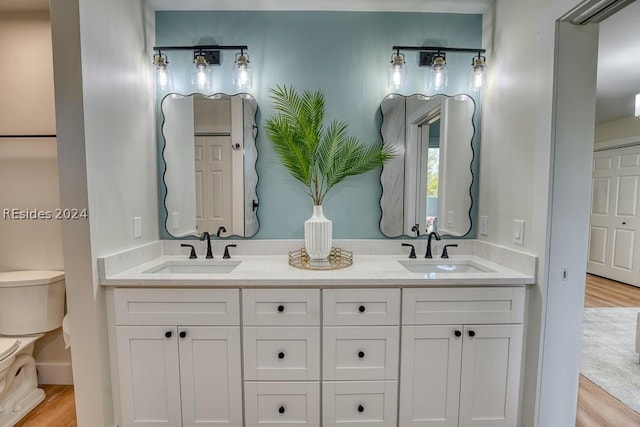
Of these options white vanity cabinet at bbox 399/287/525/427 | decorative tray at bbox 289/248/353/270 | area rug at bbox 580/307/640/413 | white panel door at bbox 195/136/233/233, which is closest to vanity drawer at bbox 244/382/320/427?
white vanity cabinet at bbox 399/287/525/427

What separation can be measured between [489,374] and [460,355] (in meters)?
0.19

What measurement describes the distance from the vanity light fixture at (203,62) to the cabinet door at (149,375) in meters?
1.50

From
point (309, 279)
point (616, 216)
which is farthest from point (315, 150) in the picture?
point (616, 216)

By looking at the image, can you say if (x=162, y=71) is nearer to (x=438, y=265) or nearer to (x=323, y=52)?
(x=323, y=52)

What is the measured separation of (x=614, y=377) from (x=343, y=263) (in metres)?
2.18

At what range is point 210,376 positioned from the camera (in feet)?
4.63

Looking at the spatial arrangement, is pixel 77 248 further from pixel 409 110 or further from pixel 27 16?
pixel 409 110

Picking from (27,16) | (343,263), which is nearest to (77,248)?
(343,263)

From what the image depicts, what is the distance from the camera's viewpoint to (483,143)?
1.84 metres

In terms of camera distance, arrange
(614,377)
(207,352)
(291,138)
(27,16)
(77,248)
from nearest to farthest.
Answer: (77,248), (207,352), (291,138), (27,16), (614,377)

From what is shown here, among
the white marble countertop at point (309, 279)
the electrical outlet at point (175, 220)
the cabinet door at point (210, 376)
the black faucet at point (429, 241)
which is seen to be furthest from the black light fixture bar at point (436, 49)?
the cabinet door at point (210, 376)

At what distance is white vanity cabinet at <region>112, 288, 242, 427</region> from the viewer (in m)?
1.39

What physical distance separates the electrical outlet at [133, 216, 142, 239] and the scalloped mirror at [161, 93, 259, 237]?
22 cm

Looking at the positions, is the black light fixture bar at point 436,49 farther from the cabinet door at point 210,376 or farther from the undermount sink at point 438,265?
the cabinet door at point 210,376
